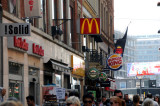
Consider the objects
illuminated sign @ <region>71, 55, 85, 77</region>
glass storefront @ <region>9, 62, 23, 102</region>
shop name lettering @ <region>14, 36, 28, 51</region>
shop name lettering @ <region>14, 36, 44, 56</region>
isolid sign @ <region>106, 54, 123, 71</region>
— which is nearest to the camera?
shop name lettering @ <region>14, 36, 28, 51</region>

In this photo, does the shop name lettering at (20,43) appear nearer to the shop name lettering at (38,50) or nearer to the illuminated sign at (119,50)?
the shop name lettering at (38,50)

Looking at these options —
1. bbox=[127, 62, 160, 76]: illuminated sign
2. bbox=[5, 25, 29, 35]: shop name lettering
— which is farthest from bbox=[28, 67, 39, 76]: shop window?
bbox=[127, 62, 160, 76]: illuminated sign

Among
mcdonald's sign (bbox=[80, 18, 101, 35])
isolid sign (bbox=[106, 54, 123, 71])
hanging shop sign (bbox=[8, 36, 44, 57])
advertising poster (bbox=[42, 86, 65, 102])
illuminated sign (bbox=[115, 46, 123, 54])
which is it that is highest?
illuminated sign (bbox=[115, 46, 123, 54])

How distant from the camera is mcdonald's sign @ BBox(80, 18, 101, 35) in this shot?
2455 centimetres

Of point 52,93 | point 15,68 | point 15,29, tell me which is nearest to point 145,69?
point 52,93

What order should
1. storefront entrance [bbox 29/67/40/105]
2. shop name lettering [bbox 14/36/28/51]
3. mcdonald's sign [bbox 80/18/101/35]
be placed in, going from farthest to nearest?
mcdonald's sign [bbox 80/18/101/35]
storefront entrance [bbox 29/67/40/105]
shop name lettering [bbox 14/36/28/51]

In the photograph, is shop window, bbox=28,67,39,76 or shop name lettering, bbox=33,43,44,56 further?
shop window, bbox=28,67,39,76

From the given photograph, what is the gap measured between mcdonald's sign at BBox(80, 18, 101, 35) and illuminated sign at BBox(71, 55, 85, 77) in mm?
3967

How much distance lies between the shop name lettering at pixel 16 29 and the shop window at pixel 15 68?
267 centimetres

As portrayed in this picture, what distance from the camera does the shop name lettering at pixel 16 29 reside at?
13.8 meters

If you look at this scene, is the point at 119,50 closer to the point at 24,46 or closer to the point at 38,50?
the point at 38,50

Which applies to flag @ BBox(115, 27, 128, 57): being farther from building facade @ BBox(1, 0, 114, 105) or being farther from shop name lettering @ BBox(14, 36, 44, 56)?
shop name lettering @ BBox(14, 36, 44, 56)

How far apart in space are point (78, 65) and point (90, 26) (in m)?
6.60

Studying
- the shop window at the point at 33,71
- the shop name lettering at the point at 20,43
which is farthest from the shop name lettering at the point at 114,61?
the shop name lettering at the point at 20,43
